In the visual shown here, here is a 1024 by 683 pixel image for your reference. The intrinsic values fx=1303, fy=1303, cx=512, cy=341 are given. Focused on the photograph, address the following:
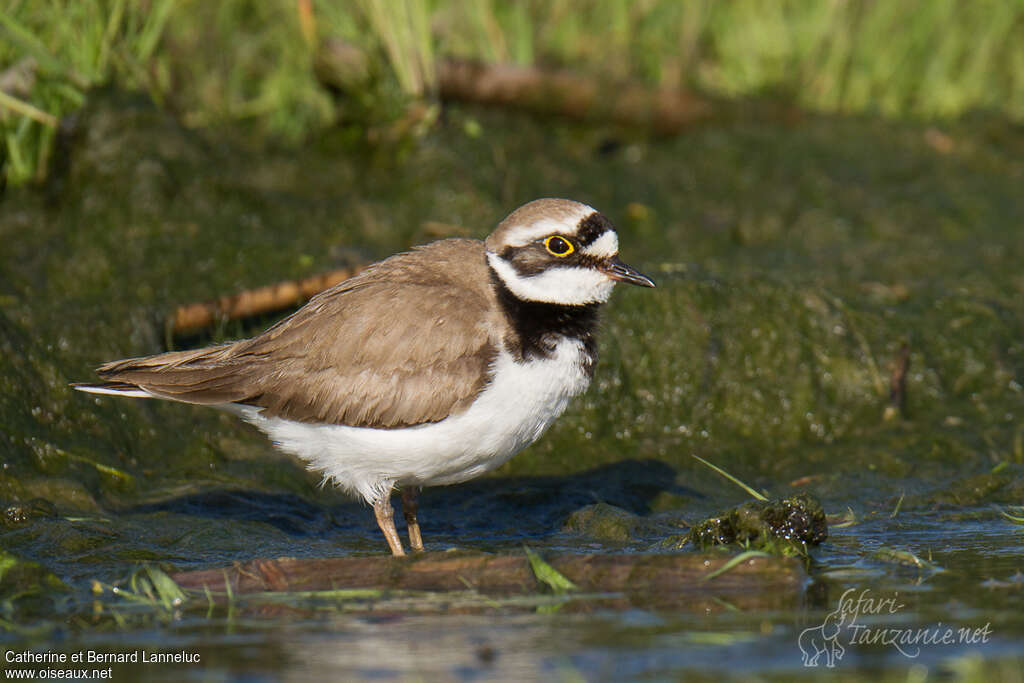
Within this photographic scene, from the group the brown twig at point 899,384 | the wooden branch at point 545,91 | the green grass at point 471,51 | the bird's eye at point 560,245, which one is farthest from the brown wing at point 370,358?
the wooden branch at point 545,91

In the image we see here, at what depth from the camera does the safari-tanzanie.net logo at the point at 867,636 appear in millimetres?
4852

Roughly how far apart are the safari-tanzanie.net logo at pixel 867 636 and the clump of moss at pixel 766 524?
98 cm

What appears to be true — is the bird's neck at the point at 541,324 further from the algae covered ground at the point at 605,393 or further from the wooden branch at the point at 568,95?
the wooden branch at the point at 568,95

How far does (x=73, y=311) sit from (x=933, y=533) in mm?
5424

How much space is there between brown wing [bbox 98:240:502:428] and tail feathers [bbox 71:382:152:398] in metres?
0.04

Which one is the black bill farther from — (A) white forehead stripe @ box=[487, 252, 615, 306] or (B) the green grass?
(B) the green grass

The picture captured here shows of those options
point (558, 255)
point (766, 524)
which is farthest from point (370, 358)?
point (766, 524)

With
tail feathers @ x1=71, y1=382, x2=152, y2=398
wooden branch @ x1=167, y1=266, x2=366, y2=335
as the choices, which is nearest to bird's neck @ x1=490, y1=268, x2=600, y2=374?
tail feathers @ x1=71, y1=382, x2=152, y2=398

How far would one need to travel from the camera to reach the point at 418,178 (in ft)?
33.0

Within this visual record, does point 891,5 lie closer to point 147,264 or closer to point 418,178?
point 418,178

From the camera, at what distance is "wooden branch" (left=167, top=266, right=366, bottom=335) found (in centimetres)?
845

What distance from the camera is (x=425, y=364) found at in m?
6.58

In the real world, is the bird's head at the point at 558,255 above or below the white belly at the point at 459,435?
above

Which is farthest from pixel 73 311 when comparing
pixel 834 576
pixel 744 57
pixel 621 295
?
pixel 744 57
